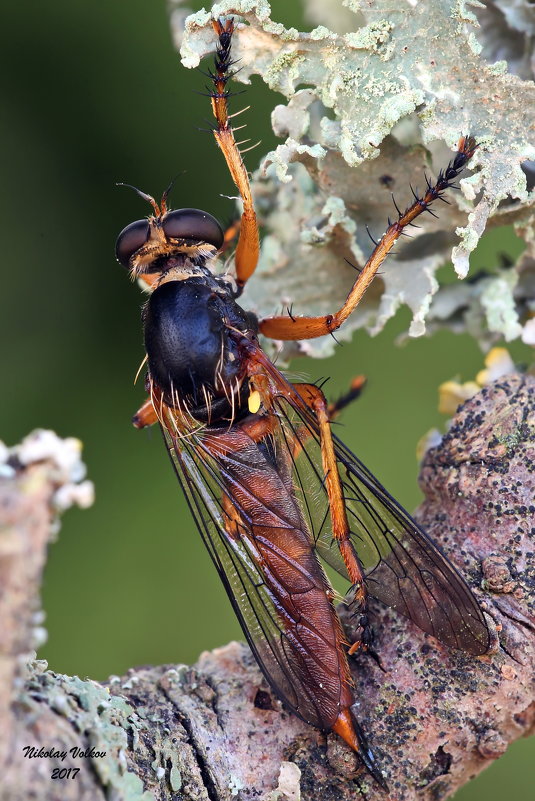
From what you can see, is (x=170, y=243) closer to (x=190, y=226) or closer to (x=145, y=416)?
(x=190, y=226)

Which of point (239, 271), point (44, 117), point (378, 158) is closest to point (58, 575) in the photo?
point (239, 271)

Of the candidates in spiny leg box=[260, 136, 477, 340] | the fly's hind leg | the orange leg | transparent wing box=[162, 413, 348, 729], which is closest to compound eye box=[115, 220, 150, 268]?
the orange leg

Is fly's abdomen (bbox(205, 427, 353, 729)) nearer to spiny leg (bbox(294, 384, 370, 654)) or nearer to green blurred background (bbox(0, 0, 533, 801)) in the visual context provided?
spiny leg (bbox(294, 384, 370, 654))

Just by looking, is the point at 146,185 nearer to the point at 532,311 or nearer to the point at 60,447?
the point at 532,311

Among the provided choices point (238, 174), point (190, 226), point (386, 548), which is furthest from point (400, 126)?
point (386, 548)

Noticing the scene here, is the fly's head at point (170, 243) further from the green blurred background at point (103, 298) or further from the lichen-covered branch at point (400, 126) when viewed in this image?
the green blurred background at point (103, 298)

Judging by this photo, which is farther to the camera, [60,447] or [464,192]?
[464,192]

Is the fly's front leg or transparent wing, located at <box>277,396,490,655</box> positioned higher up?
the fly's front leg
